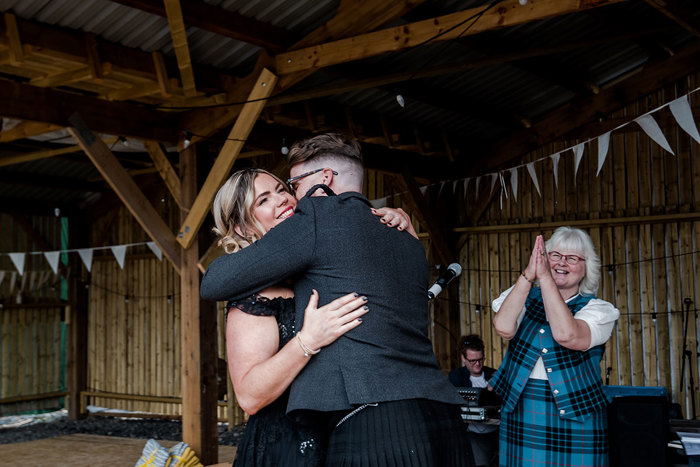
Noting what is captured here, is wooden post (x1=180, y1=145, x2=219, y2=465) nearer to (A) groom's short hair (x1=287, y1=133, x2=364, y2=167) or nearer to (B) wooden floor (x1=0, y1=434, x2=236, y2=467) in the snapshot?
(B) wooden floor (x1=0, y1=434, x2=236, y2=467)

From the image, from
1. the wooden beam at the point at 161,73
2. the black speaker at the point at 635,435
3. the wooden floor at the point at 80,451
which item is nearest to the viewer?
the black speaker at the point at 635,435

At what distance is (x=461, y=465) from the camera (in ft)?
4.83

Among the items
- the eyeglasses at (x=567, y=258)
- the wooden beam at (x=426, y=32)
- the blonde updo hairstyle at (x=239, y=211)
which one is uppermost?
the wooden beam at (x=426, y=32)

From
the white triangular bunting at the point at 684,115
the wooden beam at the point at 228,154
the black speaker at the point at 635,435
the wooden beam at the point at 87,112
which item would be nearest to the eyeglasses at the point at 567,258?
the black speaker at the point at 635,435

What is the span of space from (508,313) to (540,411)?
371 mm

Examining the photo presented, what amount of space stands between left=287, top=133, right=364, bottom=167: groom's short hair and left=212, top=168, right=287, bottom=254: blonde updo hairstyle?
0.40ft

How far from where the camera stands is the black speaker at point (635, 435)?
3100 mm

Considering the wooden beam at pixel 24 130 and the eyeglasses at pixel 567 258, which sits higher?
the wooden beam at pixel 24 130

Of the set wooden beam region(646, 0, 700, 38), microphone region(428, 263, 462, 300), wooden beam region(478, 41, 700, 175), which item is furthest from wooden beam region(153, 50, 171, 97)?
wooden beam region(478, 41, 700, 175)

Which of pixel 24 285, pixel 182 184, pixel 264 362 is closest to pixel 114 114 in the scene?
pixel 182 184

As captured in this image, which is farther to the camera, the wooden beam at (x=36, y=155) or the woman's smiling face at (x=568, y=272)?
the wooden beam at (x=36, y=155)

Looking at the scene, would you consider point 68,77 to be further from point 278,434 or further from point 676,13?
point 278,434

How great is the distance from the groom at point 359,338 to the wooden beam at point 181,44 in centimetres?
369

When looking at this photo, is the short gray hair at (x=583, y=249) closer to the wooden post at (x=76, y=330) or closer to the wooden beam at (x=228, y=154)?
the wooden beam at (x=228, y=154)
